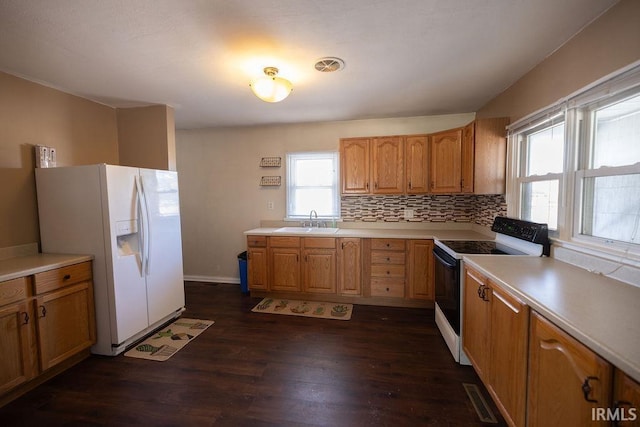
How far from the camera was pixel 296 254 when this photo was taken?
336 centimetres

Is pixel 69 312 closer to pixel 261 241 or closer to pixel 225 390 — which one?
pixel 225 390

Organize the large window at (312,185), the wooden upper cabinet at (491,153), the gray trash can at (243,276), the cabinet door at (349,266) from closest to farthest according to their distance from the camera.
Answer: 1. the wooden upper cabinet at (491,153)
2. the cabinet door at (349,266)
3. the gray trash can at (243,276)
4. the large window at (312,185)

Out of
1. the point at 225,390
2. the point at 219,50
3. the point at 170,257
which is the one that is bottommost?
the point at 225,390

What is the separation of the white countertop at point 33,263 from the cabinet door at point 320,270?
6.92 ft

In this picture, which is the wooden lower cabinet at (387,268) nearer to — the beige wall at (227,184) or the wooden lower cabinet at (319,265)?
the wooden lower cabinet at (319,265)

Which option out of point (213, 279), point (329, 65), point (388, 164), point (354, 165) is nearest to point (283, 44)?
point (329, 65)

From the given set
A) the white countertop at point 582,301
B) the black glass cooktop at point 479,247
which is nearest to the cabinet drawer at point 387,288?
the black glass cooktop at point 479,247

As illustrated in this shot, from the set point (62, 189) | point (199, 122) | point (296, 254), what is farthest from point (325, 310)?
point (199, 122)

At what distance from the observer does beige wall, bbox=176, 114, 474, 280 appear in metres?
3.83

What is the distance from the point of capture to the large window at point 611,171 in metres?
1.40

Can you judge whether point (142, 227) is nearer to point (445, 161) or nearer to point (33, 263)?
point (33, 263)

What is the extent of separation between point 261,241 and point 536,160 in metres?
2.97

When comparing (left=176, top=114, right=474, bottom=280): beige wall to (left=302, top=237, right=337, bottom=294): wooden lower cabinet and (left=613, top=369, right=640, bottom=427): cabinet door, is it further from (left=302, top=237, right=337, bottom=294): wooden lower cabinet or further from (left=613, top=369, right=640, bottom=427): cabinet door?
(left=613, top=369, right=640, bottom=427): cabinet door

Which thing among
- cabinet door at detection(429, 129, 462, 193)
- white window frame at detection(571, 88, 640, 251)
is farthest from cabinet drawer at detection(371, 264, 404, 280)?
white window frame at detection(571, 88, 640, 251)
